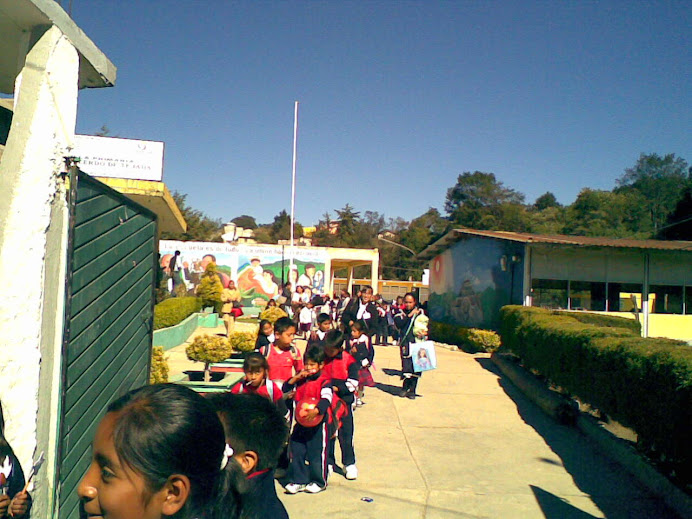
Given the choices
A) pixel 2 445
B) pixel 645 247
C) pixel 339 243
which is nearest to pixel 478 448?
pixel 2 445

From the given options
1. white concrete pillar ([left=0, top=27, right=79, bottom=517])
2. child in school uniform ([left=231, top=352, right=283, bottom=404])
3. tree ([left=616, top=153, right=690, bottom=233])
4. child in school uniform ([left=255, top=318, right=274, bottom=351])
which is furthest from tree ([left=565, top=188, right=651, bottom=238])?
white concrete pillar ([left=0, top=27, right=79, bottom=517])

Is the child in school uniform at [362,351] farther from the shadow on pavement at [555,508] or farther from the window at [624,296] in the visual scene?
the window at [624,296]

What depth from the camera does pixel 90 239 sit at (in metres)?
3.85

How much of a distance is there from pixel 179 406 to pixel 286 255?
31.8m

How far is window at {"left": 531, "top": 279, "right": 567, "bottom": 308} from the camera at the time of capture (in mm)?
17633

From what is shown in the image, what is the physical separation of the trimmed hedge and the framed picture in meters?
7.42

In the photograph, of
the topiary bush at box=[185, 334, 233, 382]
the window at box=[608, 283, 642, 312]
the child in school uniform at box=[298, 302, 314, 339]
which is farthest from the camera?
the window at box=[608, 283, 642, 312]

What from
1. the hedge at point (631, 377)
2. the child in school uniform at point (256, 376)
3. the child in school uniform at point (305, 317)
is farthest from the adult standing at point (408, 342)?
the child in school uniform at point (305, 317)

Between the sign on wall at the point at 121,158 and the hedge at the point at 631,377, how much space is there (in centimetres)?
716

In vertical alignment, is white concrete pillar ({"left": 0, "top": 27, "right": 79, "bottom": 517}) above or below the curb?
above

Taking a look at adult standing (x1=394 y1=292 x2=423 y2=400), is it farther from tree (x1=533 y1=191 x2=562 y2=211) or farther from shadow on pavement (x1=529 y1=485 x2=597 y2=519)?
tree (x1=533 y1=191 x2=562 y2=211)

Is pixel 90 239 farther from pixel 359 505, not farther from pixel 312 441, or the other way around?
pixel 359 505

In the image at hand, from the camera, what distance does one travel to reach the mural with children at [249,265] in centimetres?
3212

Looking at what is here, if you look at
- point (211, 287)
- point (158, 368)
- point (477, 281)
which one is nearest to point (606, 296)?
point (477, 281)
